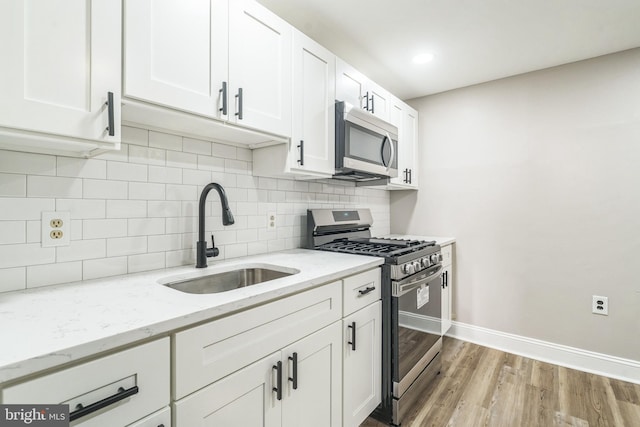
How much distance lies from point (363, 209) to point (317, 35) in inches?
56.1

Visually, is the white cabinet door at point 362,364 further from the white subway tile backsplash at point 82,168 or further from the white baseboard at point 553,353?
the white baseboard at point 553,353

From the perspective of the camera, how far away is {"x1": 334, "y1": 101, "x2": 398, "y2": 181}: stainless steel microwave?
6.50ft

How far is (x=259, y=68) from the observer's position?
4.97 feet

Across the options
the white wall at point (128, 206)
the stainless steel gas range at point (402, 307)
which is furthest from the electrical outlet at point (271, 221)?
the stainless steel gas range at point (402, 307)

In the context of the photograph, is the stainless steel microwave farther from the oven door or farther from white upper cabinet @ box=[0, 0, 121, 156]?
white upper cabinet @ box=[0, 0, 121, 156]

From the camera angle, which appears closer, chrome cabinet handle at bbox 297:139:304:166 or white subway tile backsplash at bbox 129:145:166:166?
white subway tile backsplash at bbox 129:145:166:166

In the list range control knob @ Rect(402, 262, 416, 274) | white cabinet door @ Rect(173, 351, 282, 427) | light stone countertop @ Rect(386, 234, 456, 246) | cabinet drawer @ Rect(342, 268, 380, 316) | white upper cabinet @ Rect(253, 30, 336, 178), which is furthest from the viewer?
light stone countertop @ Rect(386, 234, 456, 246)

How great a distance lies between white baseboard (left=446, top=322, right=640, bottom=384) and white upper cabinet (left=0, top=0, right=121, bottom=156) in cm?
310

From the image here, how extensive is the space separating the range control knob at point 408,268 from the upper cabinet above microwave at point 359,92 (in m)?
1.15

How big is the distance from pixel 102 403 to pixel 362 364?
123 centimetres

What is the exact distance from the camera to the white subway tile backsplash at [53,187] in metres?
1.11

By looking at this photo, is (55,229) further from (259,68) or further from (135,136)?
(259,68)

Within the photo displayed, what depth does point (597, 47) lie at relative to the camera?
222 cm

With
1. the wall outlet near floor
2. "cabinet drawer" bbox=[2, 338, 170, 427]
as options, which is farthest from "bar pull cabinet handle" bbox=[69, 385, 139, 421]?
the wall outlet near floor
